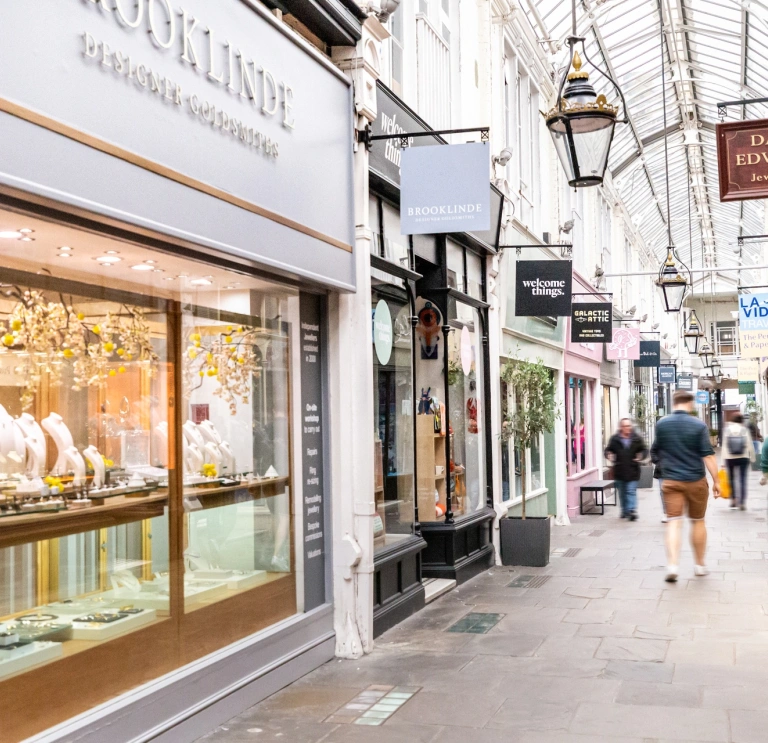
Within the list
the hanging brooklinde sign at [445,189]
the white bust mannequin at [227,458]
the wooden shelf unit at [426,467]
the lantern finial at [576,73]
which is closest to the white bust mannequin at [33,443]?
the white bust mannequin at [227,458]

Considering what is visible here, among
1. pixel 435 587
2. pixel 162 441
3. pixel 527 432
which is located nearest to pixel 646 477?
pixel 527 432

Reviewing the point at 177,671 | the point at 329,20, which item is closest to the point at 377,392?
the point at 329,20

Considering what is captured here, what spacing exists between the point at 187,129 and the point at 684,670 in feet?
14.5

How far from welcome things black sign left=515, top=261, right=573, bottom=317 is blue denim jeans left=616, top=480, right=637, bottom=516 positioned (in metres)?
4.59

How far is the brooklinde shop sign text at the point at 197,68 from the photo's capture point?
436cm

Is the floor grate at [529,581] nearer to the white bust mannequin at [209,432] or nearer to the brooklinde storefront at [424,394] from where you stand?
the brooklinde storefront at [424,394]

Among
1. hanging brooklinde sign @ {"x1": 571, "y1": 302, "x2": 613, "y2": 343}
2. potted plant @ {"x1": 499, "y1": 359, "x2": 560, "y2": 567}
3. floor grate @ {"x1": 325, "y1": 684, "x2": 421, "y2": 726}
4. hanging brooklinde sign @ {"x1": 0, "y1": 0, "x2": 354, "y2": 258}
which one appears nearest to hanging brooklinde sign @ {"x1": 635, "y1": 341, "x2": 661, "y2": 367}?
hanging brooklinde sign @ {"x1": 571, "y1": 302, "x2": 613, "y2": 343}

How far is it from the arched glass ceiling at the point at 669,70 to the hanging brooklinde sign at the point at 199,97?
20.8ft

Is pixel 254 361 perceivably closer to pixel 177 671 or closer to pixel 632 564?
pixel 177 671

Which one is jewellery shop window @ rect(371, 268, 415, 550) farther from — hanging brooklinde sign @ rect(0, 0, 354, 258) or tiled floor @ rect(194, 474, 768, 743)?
hanging brooklinde sign @ rect(0, 0, 354, 258)

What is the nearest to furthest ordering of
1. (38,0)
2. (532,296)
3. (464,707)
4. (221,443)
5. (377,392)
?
(38,0), (464,707), (221,443), (377,392), (532,296)

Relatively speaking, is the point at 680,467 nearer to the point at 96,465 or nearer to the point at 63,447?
the point at 96,465

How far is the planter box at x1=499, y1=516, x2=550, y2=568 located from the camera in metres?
11.1

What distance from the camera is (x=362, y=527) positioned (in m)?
6.95
